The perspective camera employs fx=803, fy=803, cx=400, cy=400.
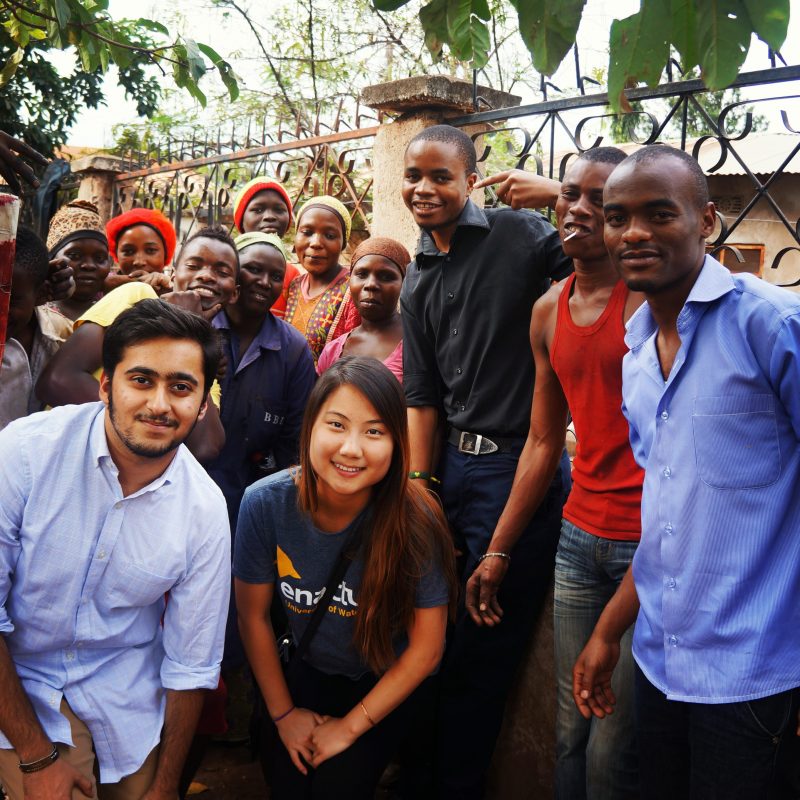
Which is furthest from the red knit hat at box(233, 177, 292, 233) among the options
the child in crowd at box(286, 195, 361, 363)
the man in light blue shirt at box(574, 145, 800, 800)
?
the man in light blue shirt at box(574, 145, 800, 800)

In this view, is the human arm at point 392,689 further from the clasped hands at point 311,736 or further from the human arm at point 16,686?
the human arm at point 16,686

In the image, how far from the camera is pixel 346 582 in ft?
8.43

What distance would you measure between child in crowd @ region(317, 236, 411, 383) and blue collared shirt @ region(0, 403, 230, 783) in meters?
1.36

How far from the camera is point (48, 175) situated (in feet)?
17.7

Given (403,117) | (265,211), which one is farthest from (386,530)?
(265,211)

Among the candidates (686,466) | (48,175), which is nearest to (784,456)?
(686,466)

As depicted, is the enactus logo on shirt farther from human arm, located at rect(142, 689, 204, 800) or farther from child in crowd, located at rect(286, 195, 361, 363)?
child in crowd, located at rect(286, 195, 361, 363)

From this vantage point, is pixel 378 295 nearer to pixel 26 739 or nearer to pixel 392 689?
pixel 392 689

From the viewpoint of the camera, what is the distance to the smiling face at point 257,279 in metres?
3.55

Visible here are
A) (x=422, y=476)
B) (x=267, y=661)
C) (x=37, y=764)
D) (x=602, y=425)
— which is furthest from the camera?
(x=422, y=476)

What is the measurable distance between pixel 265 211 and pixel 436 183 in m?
2.12

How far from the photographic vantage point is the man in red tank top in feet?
7.73

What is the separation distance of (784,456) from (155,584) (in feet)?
5.65

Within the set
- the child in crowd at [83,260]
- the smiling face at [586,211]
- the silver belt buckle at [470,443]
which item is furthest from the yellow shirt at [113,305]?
the smiling face at [586,211]
